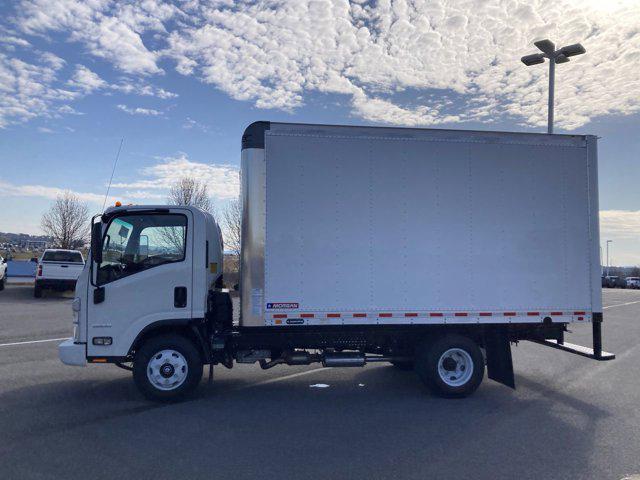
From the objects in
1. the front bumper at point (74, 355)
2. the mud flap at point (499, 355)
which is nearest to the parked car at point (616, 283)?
the mud flap at point (499, 355)

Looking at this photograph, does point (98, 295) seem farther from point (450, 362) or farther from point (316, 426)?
point (450, 362)

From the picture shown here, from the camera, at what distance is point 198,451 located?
507 cm

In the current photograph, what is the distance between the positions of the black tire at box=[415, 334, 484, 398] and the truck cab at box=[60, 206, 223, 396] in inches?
122

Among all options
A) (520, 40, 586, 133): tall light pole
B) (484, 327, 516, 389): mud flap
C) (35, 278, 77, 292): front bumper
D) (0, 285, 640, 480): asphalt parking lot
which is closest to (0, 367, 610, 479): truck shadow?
(0, 285, 640, 480): asphalt parking lot

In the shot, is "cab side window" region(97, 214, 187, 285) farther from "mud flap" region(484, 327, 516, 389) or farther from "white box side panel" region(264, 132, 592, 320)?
"mud flap" region(484, 327, 516, 389)

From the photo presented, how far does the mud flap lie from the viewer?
7.34 meters

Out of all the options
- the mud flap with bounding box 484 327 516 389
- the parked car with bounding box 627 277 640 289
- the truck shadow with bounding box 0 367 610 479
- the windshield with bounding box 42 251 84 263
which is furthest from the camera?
the parked car with bounding box 627 277 640 289

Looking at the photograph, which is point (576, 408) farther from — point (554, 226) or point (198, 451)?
point (198, 451)

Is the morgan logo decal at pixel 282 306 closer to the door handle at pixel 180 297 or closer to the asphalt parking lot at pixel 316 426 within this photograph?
the door handle at pixel 180 297

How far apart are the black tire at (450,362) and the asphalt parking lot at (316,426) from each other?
161mm

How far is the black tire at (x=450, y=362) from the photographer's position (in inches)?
281

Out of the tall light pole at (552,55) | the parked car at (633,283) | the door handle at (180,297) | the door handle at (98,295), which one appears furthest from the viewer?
the parked car at (633,283)

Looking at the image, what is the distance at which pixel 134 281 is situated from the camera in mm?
6738

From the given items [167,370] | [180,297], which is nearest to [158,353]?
[167,370]
